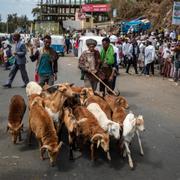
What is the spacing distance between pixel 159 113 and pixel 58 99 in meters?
4.65

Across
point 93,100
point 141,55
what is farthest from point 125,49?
point 93,100

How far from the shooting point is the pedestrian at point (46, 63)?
11.1 m

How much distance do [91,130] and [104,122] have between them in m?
0.40

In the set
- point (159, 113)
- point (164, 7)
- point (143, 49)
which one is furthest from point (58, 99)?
point (164, 7)

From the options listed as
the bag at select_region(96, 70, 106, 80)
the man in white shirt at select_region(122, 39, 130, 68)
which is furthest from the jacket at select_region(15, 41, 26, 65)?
the man in white shirt at select_region(122, 39, 130, 68)

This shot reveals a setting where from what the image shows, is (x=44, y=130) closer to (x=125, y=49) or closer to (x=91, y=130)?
(x=91, y=130)

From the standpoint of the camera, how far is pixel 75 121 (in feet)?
25.1

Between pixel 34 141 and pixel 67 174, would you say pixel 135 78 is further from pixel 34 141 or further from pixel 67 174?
pixel 67 174

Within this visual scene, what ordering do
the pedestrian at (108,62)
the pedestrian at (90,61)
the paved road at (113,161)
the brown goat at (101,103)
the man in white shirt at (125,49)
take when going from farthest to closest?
1. the man in white shirt at (125,49)
2. the pedestrian at (108,62)
3. the pedestrian at (90,61)
4. the brown goat at (101,103)
5. the paved road at (113,161)

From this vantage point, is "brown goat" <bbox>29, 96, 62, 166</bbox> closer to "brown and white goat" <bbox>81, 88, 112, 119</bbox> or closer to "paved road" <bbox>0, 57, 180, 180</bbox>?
"paved road" <bbox>0, 57, 180, 180</bbox>

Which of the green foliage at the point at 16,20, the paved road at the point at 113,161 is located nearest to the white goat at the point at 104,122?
the paved road at the point at 113,161

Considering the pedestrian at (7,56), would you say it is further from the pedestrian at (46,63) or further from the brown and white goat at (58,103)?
the brown and white goat at (58,103)

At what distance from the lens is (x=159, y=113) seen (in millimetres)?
12078

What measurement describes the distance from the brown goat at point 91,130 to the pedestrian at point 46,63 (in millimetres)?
3476
